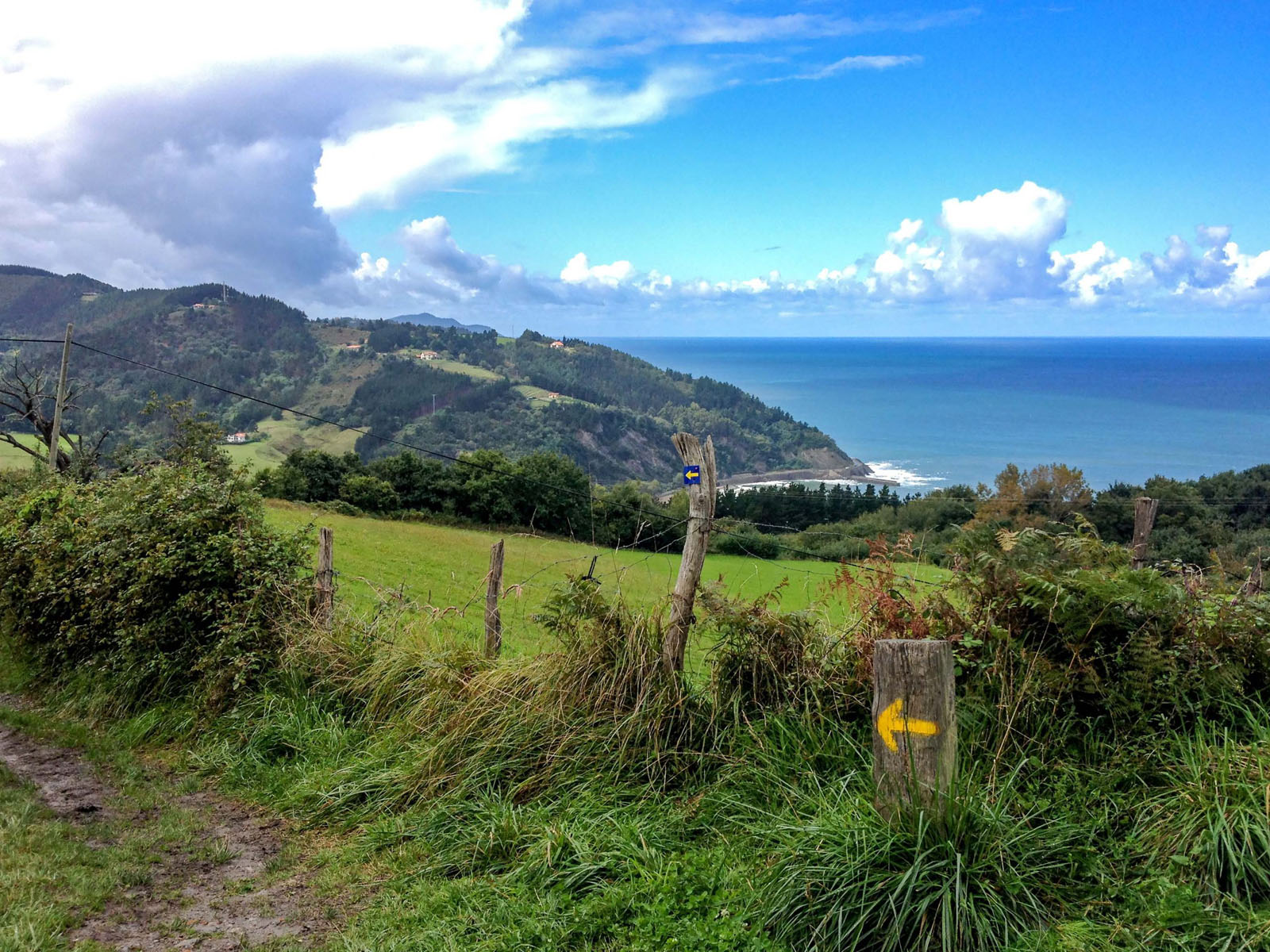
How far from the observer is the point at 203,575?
7.42m

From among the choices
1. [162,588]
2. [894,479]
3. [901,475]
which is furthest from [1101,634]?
[901,475]

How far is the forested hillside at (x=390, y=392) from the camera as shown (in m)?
128

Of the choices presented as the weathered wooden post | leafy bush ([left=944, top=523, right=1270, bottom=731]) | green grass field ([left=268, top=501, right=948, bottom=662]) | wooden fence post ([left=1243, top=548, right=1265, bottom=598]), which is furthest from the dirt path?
wooden fence post ([left=1243, top=548, right=1265, bottom=598])

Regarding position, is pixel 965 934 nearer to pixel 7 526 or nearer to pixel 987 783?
pixel 987 783

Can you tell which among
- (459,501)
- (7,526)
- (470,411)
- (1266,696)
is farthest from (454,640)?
(470,411)

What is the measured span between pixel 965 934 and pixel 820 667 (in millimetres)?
1942

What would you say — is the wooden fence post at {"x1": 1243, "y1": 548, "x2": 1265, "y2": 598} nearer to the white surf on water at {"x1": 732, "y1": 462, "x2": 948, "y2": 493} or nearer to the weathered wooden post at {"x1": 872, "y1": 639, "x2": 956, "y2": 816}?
the weathered wooden post at {"x1": 872, "y1": 639, "x2": 956, "y2": 816}

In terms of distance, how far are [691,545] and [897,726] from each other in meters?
2.01

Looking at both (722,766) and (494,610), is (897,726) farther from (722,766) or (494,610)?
(494,610)

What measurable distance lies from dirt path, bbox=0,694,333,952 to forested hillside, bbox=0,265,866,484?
9727 cm

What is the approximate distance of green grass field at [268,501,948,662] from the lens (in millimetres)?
6078

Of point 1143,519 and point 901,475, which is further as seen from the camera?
point 901,475

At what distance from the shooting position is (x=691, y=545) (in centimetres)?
520

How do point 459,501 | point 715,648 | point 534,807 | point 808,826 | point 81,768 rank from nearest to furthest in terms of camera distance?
point 808,826 < point 534,807 < point 715,648 < point 81,768 < point 459,501
